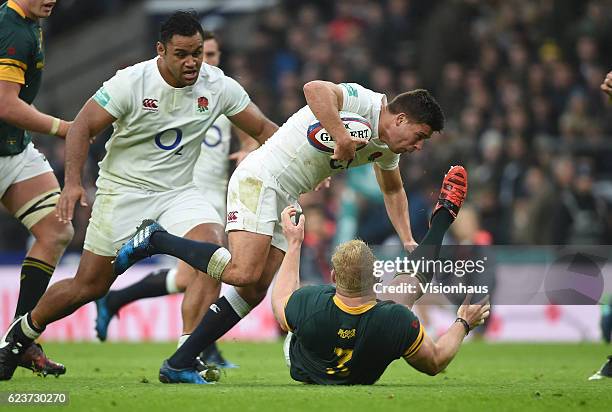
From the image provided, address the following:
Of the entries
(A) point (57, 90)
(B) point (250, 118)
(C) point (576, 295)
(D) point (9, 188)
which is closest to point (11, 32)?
(D) point (9, 188)

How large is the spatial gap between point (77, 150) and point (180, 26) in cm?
112

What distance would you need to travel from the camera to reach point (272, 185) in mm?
8266

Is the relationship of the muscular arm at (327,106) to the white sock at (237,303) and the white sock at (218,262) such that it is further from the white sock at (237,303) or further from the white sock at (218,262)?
the white sock at (237,303)

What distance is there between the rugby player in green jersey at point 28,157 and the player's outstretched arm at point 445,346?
9.71ft

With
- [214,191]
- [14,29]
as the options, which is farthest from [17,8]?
[214,191]

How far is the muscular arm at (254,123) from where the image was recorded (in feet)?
28.9

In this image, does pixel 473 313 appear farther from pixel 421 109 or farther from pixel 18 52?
pixel 18 52

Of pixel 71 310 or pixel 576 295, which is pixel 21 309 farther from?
pixel 576 295

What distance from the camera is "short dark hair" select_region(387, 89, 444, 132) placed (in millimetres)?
7992

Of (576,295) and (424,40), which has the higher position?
(424,40)

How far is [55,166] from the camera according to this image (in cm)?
1873

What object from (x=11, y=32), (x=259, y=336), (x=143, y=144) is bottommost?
(x=259, y=336)

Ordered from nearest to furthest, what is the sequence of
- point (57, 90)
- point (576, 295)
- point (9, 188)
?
point (9, 188), point (576, 295), point (57, 90)

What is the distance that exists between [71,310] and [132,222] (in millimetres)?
783
